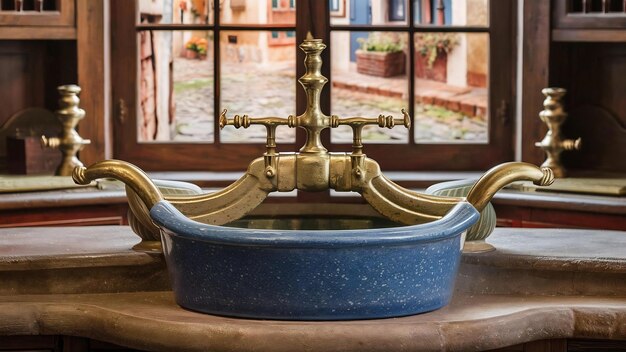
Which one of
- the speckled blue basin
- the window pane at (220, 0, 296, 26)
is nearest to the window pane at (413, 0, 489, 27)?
the window pane at (220, 0, 296, 26)

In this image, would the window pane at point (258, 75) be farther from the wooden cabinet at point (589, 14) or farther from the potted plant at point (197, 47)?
the wooden cabinet at point (589, 14)

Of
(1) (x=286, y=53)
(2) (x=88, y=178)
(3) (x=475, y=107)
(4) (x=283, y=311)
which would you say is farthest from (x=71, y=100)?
(4) (x=283, y=311)

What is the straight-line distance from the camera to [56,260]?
1776mm

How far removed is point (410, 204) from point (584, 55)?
181 cm

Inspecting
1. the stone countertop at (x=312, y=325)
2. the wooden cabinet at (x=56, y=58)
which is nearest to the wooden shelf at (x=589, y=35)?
the wooden cabinet at (x=56, y=58)

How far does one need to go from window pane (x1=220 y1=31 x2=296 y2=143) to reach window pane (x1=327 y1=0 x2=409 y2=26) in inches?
6.2

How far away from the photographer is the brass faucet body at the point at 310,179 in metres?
1.81

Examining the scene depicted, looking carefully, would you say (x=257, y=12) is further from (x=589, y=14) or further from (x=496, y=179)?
(x=496, y=179)

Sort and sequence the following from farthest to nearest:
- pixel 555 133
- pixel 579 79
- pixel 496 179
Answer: pixel 579 79 < pixel 555 133 < pixel 496 179

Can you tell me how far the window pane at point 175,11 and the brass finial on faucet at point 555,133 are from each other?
1.03 metres

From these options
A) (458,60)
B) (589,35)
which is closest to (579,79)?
(589,35)

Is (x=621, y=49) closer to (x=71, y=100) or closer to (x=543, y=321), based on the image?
(x=71, y=100)

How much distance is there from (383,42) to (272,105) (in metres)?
0.38

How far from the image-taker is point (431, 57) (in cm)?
356
